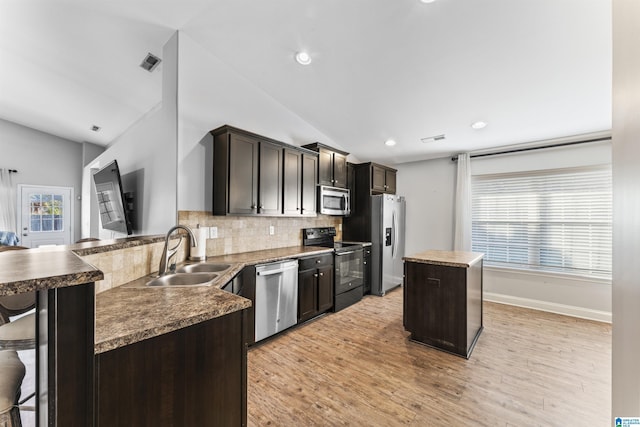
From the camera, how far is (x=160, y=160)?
2885 mm

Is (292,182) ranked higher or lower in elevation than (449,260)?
higher

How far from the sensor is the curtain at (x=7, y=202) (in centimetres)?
519

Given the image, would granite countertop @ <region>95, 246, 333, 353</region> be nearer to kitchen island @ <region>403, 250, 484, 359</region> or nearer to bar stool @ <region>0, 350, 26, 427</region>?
bar stool @ <region>0, 350, 26, 427</region>

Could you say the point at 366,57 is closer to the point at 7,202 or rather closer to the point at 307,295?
the point at 307,295

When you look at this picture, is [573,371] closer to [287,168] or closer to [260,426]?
[260,426]

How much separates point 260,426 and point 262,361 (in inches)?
29.2

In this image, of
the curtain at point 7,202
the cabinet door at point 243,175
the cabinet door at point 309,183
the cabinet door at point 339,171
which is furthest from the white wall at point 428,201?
the curtain at point 7,202

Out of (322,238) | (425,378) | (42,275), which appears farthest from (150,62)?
(425,378)

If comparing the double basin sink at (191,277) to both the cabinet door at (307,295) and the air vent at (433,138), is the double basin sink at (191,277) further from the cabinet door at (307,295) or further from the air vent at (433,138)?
the air vent at (433,138)

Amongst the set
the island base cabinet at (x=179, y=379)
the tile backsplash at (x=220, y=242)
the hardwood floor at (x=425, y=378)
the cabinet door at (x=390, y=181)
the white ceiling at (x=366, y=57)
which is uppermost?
the white ceiling at (x=366, y=57)

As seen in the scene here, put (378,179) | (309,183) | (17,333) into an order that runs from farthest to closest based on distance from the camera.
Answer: (378,179) < (309,183) < (17,333)

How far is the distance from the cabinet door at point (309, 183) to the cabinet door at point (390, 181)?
1819 millimetres

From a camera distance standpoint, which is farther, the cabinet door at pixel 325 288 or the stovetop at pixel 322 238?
the stovetop at pixel 322 238

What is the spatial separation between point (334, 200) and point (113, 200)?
10.1 feet
